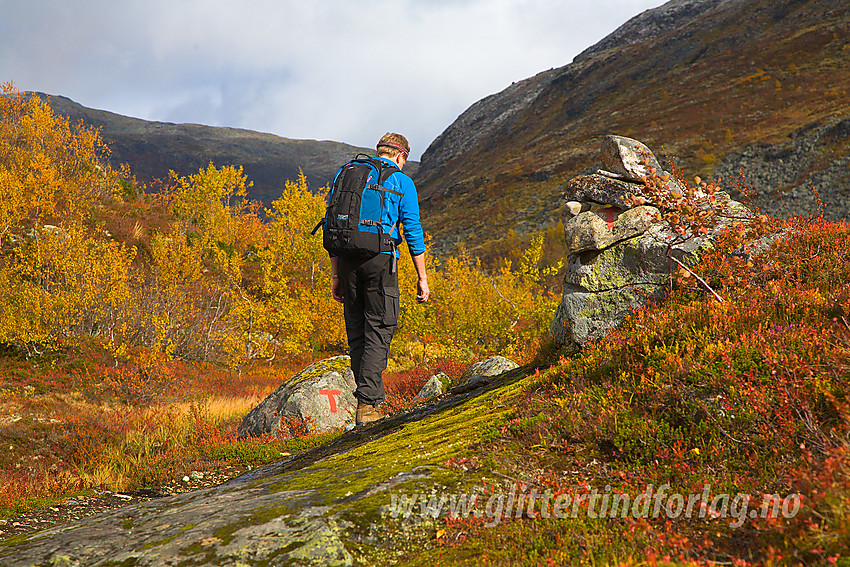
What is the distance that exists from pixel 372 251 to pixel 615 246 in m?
2.69

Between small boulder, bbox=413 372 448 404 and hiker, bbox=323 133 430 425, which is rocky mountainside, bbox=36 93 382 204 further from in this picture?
hiker, bbox=323 133 430 425

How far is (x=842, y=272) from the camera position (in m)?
3.81

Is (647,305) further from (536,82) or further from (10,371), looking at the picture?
(536,82)

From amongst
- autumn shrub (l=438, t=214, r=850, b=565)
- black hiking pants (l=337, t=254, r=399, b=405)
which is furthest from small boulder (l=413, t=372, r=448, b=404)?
autumn shrub (l=438, t=214, r=850, b=565)

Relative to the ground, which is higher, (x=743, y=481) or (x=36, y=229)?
(x=36, y=229)

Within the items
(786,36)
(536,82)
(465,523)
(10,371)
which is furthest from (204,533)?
(536,82)

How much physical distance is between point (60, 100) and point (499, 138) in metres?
161

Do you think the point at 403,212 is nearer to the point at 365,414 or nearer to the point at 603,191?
the point at 603,191

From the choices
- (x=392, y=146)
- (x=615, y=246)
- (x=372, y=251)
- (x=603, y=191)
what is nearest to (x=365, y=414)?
(x=372, y=251)

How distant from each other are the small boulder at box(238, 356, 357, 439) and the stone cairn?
542 cm

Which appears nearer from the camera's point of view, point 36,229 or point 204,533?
→ point 204,533

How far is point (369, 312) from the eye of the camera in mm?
5355

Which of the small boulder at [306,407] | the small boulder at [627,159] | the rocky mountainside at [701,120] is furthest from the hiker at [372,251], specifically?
the rocky mountainside at [701,120]

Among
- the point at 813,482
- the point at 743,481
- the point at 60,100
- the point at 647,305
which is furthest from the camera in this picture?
the point at 60,100
